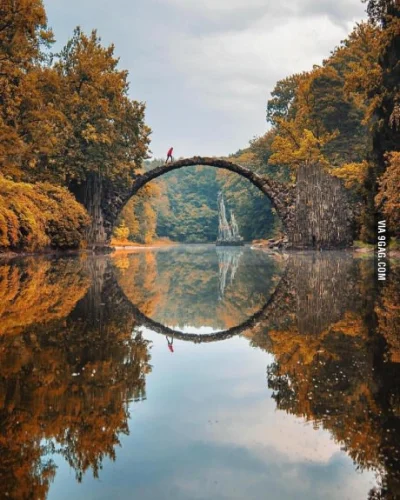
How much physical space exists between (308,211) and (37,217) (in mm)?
14718

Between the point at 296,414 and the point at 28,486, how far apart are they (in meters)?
1.58

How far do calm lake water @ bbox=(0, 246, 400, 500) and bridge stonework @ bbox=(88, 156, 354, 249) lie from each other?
A: 21.6 meters

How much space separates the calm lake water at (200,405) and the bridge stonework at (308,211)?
21578 millimetres

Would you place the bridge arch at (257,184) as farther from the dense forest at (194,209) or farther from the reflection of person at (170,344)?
the reflection of person at (170,344)

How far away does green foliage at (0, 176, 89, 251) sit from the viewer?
18656 mm

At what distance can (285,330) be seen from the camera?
18.3ft

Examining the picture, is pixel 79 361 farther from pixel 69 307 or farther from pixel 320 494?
pixel 69 307

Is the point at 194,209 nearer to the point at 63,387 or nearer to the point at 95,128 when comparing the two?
the point at 95,128

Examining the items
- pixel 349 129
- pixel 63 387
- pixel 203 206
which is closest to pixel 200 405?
pixel 63 387

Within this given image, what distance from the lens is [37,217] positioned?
2078 cm

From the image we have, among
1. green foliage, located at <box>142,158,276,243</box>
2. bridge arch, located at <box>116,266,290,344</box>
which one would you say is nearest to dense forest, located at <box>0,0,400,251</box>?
bridge arch, located at <box>116,266,290,344</box>

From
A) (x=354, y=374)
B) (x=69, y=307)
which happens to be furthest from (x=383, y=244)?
(x=354, y=374)

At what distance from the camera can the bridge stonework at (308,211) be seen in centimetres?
2759

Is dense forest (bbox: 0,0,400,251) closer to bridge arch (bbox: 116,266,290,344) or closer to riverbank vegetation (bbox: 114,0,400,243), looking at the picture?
riverbank vegetation (bbox: 114,0,400,243)
